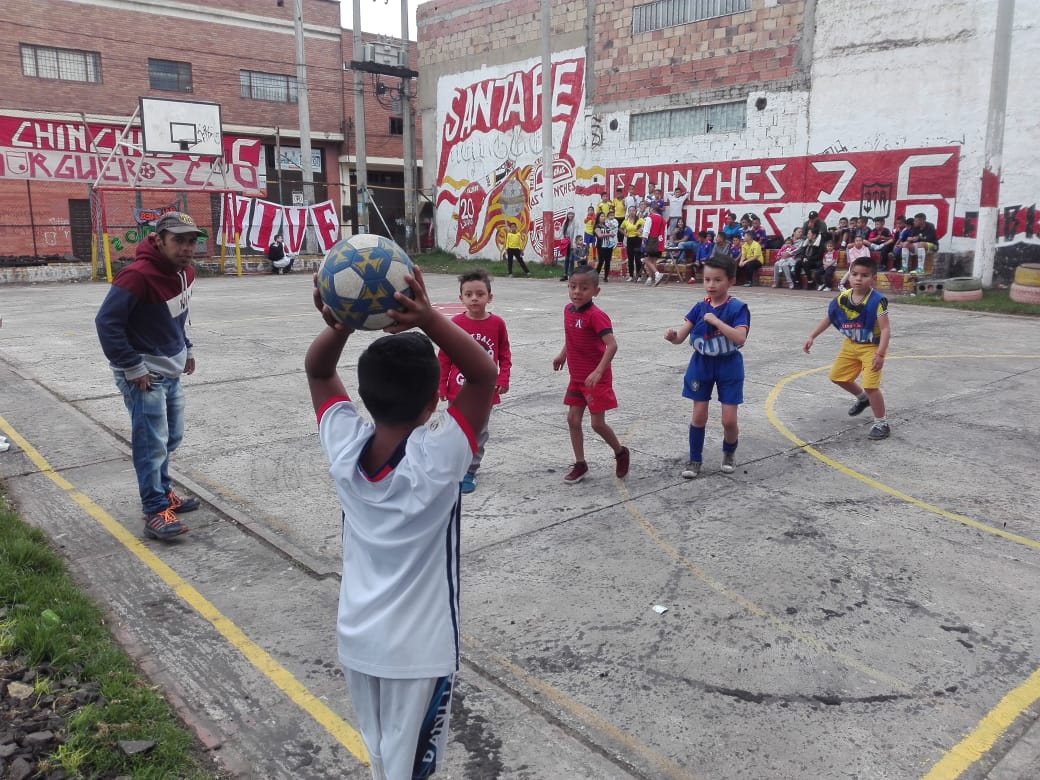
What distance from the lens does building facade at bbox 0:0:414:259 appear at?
2444 cm

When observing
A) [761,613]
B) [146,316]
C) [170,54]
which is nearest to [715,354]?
[761,613]

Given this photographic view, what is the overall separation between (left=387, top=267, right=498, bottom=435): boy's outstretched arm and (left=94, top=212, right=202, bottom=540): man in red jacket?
9.98ft

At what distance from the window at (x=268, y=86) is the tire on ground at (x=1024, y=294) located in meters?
31.3

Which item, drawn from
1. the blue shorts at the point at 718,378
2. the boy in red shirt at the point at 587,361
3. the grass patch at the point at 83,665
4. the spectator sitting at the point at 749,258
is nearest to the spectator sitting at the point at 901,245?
the spectator sitting at the point at 749,258

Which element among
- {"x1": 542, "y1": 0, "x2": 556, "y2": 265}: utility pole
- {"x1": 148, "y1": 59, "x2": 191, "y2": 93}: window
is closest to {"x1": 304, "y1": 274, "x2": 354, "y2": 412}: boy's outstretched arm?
{"x1": 542, "y1": 0, "x2": 556, "y2": 265}: utility pole

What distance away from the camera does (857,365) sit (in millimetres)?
7711

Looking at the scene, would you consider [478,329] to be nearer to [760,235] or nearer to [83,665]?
[83,665]

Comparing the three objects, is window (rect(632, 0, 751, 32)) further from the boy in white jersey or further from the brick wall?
the boy in white jersey

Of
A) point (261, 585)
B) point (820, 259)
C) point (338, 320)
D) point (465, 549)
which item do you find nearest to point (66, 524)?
point (261, 585)

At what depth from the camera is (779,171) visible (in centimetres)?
2208

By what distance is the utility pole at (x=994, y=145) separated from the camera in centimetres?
1644

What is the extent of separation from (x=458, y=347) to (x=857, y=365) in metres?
6.34

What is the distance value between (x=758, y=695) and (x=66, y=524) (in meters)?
4.27

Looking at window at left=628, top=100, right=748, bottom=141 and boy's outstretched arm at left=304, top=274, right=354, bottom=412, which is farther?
window at left=628, top=100, right=748, bottom=141
